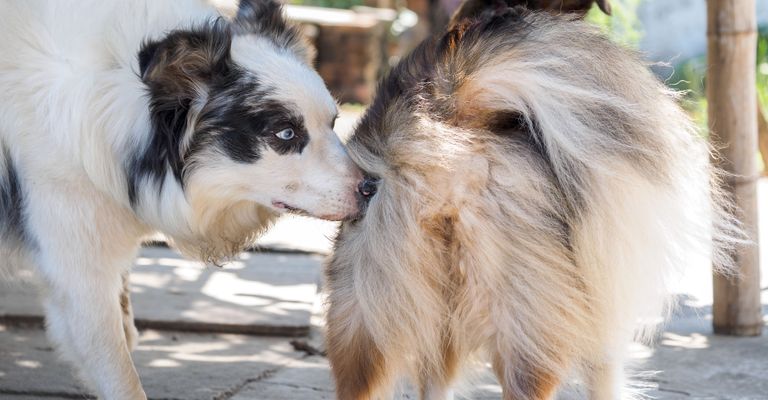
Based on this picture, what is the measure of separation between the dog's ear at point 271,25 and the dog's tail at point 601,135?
0.76 meters

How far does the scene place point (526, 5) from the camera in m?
4.31

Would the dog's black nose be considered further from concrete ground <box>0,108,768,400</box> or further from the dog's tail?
concrete ground <box>0,108,768,400</box>

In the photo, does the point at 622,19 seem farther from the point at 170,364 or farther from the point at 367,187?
the point at 367,187

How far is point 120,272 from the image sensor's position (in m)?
3.38

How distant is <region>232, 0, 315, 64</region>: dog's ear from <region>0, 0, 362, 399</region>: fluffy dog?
0.07 feet

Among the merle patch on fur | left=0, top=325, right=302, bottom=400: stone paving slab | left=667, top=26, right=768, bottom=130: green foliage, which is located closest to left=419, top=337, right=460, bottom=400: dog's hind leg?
the merle patch on fur

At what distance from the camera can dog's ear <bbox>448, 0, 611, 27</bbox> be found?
4.36 metres

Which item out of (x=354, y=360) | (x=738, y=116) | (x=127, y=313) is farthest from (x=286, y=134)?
(x=738, y=116)

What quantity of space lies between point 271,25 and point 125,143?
0.65 metres

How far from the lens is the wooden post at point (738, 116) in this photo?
4234 millimetres

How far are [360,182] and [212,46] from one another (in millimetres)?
643

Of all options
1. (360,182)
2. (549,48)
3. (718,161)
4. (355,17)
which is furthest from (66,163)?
(355,17)

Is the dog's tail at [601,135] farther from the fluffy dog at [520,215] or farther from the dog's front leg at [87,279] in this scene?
the dog's front leg at [87,279]

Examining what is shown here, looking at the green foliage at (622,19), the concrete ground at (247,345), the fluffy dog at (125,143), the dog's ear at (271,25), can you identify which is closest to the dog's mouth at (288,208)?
the fluffy dog at (125,143)
